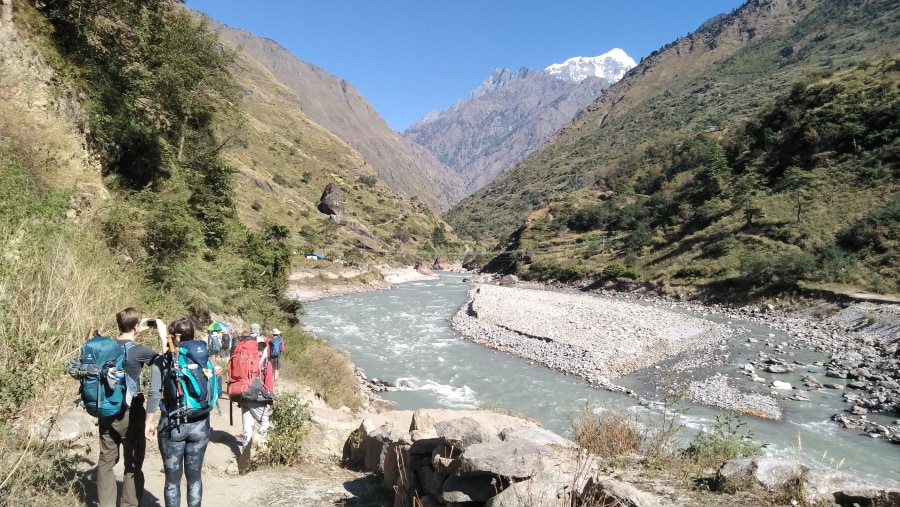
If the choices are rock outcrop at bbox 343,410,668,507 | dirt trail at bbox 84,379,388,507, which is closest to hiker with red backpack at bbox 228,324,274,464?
dirt trail at bbox 84,379,388,507

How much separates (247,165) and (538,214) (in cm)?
4878

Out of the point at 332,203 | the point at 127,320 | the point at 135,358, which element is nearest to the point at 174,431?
the point at 135,358

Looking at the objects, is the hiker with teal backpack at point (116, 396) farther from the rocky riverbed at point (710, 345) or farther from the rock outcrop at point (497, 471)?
the rocky riverbed at point (710, 345)

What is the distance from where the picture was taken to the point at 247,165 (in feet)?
241

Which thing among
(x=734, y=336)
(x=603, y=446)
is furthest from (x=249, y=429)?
(x=734, y=336)

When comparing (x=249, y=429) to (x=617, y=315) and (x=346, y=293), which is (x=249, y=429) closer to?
(x=617, y=315)

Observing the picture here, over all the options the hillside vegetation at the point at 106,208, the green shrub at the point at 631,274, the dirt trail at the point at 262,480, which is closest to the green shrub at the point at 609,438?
the dirt trail at the point at 262,480

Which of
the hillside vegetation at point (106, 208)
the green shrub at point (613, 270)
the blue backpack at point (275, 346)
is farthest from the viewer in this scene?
the green shrub at point (613, 270)

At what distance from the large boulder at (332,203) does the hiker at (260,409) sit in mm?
74554

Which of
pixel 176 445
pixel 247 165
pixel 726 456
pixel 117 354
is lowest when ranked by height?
pixel 726 456

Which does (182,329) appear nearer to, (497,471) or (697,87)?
(497,471)

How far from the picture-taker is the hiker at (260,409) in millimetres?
5797

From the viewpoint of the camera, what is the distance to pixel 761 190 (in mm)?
43219

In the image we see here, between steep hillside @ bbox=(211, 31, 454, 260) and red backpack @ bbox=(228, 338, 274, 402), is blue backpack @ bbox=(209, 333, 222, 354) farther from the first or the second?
steep hillside @ bbox=(211, 31, 454, 260)
